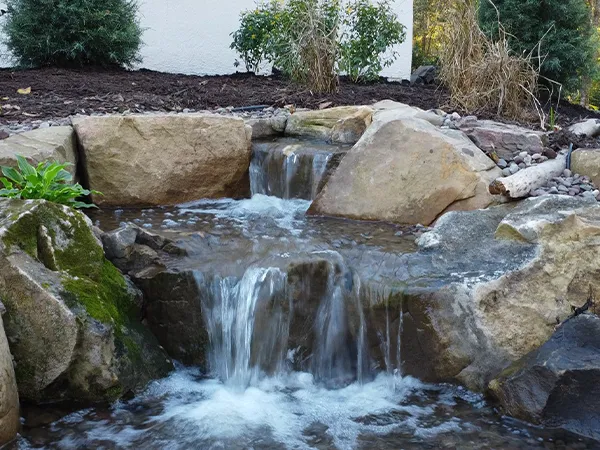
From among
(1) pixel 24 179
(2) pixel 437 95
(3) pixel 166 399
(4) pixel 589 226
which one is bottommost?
(3) pixel 166 399

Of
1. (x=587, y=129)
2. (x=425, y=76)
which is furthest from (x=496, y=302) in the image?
(x=425, y=76)

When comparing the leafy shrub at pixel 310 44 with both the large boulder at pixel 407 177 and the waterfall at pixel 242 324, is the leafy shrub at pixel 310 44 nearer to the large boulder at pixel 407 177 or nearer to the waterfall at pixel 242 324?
the large boulder at pixel 407 177

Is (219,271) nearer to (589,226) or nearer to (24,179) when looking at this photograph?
(24,179)

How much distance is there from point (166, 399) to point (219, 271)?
883mm

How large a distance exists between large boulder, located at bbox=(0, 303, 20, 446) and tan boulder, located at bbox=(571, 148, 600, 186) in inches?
181

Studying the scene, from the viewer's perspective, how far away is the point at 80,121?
5.91 meters

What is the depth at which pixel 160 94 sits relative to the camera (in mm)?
8172

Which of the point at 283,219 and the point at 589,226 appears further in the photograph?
the point at 283,219

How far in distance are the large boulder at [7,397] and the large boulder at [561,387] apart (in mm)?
2558

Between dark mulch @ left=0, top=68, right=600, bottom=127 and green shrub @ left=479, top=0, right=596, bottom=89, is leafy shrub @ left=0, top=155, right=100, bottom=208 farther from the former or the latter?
green shrub @ left=479, top=0, right=596, bottom=89

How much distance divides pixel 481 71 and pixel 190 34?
4.77 meters

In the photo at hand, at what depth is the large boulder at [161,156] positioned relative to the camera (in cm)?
587

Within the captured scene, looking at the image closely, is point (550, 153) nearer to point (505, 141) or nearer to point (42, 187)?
point (505, 141)

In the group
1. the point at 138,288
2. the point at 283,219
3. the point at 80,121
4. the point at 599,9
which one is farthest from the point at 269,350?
the point at 599,9
